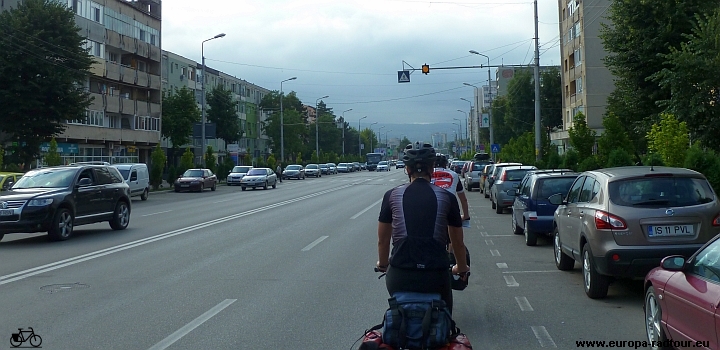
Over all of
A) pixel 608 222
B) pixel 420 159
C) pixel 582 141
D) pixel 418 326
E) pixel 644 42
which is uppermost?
pixel 644 42

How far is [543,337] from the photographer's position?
717 centimetres

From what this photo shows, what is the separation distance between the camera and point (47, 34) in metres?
40.3

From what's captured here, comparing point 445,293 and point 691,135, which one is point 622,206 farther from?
point 691,135

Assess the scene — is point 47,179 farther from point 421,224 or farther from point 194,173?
point 194,173

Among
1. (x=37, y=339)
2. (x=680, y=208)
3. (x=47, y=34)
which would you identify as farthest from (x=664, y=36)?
(x=47, y=34)

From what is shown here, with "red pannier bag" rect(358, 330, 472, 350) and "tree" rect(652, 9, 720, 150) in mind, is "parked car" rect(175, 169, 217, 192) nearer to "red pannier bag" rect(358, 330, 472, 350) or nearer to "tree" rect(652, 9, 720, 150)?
"tree" rect(652, 9, 720, 150)

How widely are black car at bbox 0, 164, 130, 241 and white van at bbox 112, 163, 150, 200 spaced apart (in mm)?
17513

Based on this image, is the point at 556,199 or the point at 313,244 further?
the point at 313,244

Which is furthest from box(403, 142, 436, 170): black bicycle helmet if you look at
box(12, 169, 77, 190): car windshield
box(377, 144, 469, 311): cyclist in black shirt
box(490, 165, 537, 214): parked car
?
box(490, 165, 537, 214): parked car

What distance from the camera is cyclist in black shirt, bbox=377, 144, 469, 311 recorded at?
4359 millimetres

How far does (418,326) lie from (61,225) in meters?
13.7

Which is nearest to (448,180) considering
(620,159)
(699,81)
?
(620,159)

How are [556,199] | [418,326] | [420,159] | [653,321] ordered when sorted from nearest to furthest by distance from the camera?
[418,326] → [420,159] → [653,321] → [556,199]

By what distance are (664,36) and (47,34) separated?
31.2m
